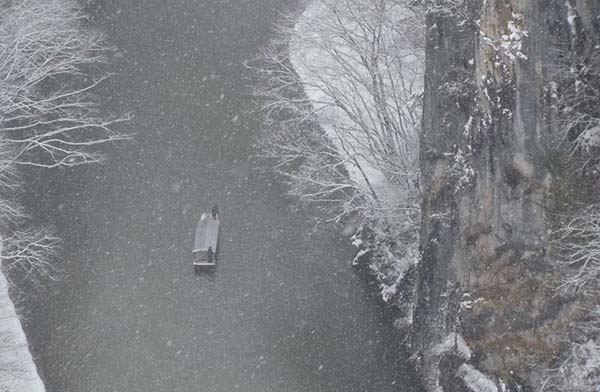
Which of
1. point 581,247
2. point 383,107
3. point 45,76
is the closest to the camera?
point 581,247

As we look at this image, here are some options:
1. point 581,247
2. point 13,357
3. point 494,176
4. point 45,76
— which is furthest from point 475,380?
point 45,76

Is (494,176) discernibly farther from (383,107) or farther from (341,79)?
(341,79)

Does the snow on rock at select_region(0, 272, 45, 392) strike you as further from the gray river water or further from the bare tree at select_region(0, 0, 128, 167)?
the bare tree at select_region(0, 0, 128, 167)

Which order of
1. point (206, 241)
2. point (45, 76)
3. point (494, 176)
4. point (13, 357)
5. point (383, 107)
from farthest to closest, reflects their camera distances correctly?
point (45, 76) < point (206, 241) < point (13, 357) < point (383, 107) < point (494, 176)

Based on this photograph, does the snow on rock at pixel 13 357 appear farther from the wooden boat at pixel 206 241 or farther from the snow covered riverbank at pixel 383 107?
the snow covered riverbank at pixel 383 107

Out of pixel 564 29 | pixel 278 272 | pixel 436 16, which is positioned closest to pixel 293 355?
pixel 278 272

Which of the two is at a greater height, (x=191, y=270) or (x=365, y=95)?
(x=365, y=95)

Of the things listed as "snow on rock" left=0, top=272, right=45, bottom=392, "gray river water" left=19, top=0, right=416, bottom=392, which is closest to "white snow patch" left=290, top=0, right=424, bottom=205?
"gray river water" left=19, top=0, right=416, bottom=392
